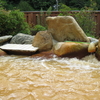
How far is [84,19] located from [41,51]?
3876 millimetres

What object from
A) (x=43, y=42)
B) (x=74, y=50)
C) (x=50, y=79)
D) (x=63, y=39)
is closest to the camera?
(x=50, y=79)

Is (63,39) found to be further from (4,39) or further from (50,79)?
(50,79)

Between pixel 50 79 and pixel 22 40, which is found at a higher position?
pixel 22 40

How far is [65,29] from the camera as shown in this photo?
5.66 metres

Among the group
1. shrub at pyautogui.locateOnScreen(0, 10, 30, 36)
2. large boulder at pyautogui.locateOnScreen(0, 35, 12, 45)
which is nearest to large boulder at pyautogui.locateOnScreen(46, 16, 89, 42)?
large boulder at pyautogui.locateOnScreen(0, 35, 12, 45)

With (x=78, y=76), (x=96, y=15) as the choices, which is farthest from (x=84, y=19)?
(x=78, y=76)

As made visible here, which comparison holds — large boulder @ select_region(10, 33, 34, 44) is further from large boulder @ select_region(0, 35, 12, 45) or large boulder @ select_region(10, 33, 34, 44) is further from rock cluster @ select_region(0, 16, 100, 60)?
large boulder @ select_region(0, 35, 12, 45)

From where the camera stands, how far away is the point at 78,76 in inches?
129

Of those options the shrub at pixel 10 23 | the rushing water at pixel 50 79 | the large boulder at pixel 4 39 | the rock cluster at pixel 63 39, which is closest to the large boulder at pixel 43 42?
the rock cluster at pixel 63 39

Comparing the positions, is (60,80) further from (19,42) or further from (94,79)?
(19,42)

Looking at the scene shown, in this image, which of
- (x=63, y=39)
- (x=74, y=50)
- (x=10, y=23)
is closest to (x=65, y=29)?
(x=63, y=39)

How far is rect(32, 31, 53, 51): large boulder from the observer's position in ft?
18.0

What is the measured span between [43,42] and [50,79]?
260 centimetres

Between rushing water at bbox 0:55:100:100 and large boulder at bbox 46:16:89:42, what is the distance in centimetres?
121
